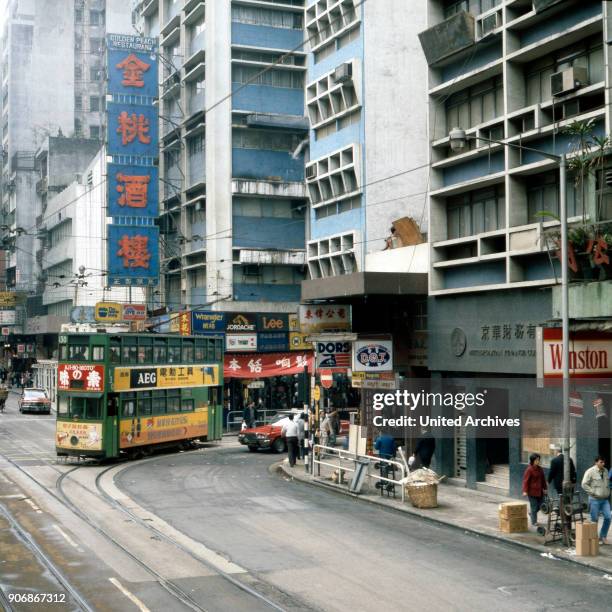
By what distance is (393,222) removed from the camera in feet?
109

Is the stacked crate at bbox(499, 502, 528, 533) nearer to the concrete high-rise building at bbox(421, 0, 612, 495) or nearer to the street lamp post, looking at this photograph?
the street lamp post

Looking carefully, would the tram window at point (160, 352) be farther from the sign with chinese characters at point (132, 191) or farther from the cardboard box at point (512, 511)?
the cardboard box at point (512, 511)

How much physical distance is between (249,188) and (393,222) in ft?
86.3

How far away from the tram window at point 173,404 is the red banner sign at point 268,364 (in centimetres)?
1454

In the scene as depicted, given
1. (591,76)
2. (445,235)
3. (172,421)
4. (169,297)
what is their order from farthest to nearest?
(169,297) < (172,421) < (445,235) < (591,76)

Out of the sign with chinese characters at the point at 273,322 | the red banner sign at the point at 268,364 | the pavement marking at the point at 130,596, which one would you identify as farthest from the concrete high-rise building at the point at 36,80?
the pavement marking at the point at 130,596

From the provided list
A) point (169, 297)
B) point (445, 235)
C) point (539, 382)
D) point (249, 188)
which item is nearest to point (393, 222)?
point (445, 235)

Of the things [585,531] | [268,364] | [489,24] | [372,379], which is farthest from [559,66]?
[268,364]

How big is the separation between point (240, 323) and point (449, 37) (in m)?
28.9

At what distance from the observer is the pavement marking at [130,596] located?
44.1 feet

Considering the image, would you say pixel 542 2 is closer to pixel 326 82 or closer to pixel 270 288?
pixel 326 82

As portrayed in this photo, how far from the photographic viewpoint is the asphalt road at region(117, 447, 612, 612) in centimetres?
1450

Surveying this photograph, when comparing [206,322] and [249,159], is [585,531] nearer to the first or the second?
[206,322]

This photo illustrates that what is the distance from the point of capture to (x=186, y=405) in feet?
125
